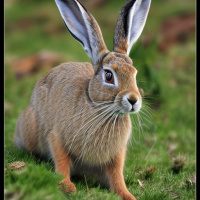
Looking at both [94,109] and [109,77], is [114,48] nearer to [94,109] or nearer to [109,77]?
[109,77]

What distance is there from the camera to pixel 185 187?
528cm

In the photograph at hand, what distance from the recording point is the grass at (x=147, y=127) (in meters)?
4.25

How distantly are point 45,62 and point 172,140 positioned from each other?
507 centimetres

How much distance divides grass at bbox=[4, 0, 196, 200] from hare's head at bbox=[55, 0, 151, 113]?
708 mm

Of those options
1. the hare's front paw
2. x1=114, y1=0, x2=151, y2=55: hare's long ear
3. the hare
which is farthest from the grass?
x1=114, y1=0, x2=151, y2=55: hare's long ear

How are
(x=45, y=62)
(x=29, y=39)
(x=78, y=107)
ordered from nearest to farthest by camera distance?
(x=78, y=107), (x=45, y=62), (x=29, y=39)

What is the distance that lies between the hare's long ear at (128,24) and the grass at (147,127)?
622 millimetres

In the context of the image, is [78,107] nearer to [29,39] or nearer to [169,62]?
[169,62]

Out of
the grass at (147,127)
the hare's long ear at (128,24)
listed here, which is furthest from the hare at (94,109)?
the grass at (147,127)

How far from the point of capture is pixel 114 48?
499 centimetres

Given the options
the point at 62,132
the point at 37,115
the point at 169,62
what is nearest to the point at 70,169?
the point at 62,132

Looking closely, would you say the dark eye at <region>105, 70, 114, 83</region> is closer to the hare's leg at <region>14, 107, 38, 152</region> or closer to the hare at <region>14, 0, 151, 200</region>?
the hare at <region>14, 0, 151, 200</region>

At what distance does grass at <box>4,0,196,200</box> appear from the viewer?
4.25 metres

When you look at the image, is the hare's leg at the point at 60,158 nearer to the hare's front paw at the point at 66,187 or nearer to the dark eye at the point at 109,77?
the hare's front paw at the point at 66,187
